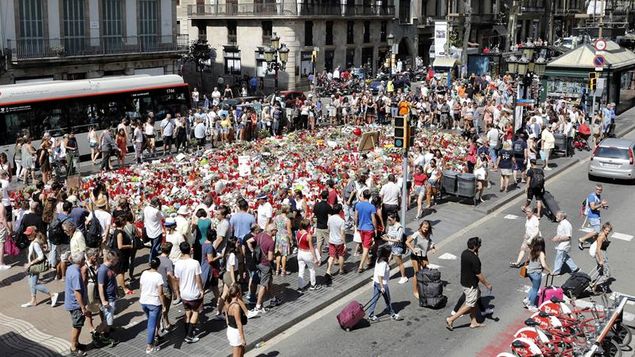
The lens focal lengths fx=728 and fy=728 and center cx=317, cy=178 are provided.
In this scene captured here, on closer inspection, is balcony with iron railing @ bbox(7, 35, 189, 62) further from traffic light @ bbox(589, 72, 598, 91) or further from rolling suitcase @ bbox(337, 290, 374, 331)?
rolling suitcase @ bbox(337, 290, 374, 331)

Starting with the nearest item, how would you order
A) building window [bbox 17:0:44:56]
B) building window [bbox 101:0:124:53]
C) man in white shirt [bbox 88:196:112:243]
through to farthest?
man in white shirt [bbox 88:196:112:243], building window [bbox 17:0:44:56], building window [bbox 101:0:124:53]

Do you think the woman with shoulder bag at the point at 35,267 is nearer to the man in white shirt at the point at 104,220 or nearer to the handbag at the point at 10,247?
the man in white shirt at the point at 104,220

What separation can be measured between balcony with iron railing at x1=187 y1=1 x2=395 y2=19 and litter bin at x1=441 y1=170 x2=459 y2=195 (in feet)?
115

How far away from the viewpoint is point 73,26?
121ft

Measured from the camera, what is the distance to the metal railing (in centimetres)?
5441

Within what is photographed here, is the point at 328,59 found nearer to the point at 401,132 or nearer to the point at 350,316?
the point at 401,132

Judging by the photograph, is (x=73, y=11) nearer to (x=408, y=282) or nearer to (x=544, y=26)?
(x=408, y=282)

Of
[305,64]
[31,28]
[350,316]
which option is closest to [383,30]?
[305,64]

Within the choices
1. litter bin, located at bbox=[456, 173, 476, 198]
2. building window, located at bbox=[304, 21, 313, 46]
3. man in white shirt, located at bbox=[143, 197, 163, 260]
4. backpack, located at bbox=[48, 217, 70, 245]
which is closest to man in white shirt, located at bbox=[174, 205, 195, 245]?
man in white shirt, located at bbox=[143, 197, 163, 260]

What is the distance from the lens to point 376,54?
64875 millimetres

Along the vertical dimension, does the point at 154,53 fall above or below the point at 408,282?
above

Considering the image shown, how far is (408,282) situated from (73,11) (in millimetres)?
27861

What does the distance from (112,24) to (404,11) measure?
36.3 meters

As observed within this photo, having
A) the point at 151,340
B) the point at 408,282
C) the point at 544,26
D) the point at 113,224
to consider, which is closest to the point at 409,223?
the point at 408,282
